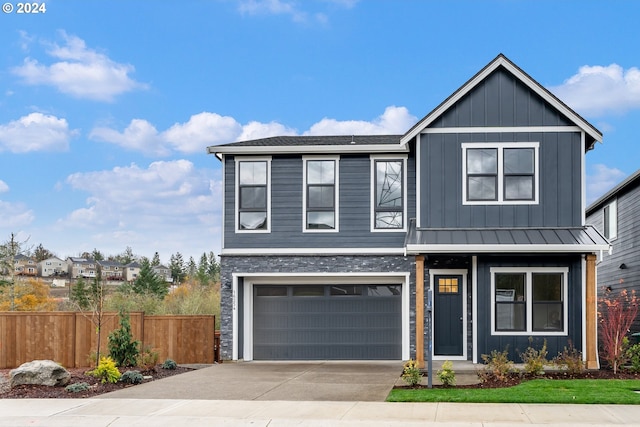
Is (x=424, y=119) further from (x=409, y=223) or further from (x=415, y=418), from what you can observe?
(x=415, y=418)

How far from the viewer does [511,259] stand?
64.0 ft

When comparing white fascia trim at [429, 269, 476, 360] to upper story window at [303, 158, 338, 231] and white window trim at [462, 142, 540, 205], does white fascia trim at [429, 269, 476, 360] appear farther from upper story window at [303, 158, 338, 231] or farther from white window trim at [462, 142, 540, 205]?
upper story window at [303, 158, 338, 231]

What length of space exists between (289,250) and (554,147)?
25.1 ft

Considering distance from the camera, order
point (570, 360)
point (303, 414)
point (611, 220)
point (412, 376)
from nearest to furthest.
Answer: point (303, 414)
point (412, 376)
point (570, 360)
point (611, 220)

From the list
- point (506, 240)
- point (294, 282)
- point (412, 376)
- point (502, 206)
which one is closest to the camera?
point (412, 376)

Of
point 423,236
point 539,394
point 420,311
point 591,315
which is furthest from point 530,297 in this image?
point 539,394

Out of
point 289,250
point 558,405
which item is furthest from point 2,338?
point 558,405

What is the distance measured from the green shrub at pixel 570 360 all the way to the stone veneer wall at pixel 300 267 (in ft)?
13.3

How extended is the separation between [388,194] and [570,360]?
22.5ft

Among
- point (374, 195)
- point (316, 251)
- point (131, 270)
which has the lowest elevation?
point (131, 270)

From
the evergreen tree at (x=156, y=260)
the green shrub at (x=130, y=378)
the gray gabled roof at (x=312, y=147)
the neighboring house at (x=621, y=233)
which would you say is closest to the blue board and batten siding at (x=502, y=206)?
the gray gabled roof at (x=312, y=147)

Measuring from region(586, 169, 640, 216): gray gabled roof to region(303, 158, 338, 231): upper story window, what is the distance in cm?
910

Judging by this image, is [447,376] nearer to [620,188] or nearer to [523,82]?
[523,82]

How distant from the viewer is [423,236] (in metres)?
19.7
